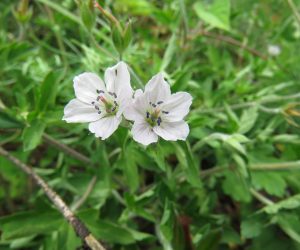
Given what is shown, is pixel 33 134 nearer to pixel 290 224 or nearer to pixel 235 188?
pixel 235 188

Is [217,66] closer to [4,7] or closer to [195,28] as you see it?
[195,28]

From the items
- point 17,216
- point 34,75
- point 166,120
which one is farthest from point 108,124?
point 34,75

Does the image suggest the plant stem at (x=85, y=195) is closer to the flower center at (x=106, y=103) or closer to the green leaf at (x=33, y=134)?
the green leaf at (x=33, y=134)

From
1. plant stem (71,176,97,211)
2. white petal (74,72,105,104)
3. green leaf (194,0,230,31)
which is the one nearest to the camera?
white petal (74,72,105,104)

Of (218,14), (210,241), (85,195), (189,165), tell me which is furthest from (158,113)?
(218,14)

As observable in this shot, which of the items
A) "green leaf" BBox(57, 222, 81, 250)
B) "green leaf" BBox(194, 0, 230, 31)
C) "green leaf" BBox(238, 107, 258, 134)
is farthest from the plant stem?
"green leaf" BBox(194, 0, 230, 31)

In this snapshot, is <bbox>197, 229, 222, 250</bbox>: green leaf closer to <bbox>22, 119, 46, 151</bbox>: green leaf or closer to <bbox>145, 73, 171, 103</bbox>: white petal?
<bbox>145, 73, 171, 103</bbox>: white petal

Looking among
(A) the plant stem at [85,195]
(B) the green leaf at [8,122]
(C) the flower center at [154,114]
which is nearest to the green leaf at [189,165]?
(C) the flower center at [154,114]
